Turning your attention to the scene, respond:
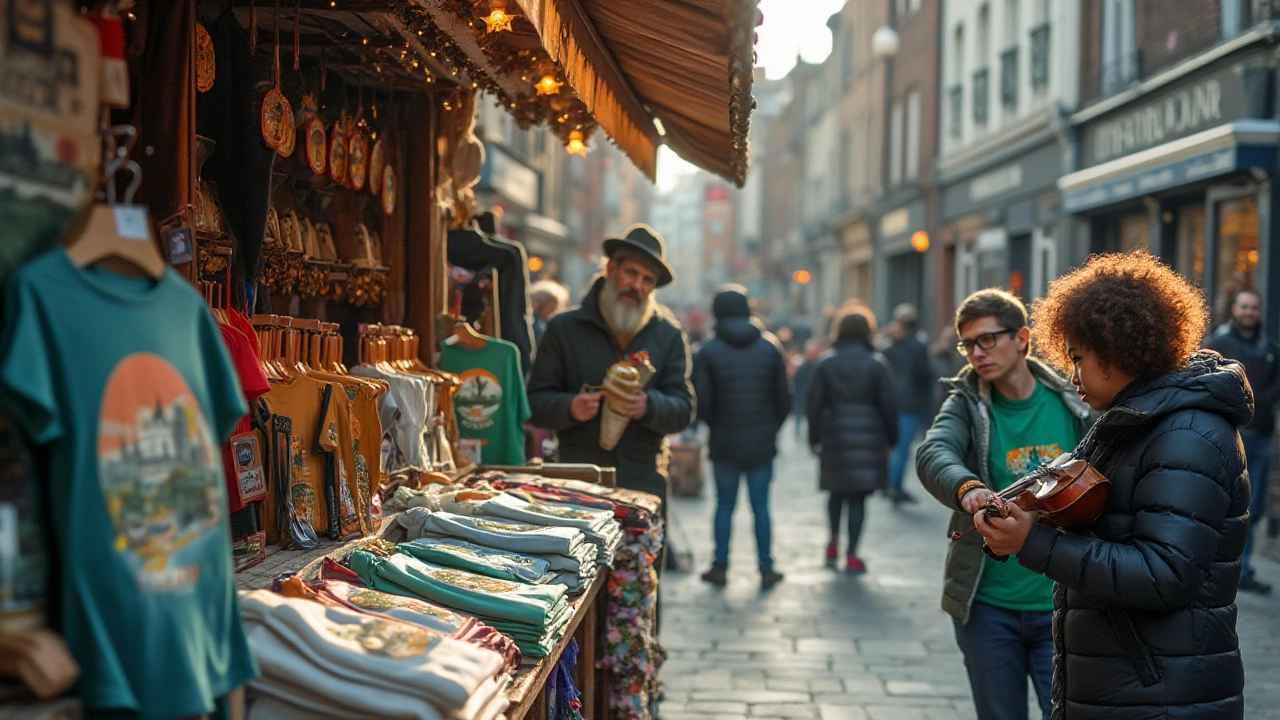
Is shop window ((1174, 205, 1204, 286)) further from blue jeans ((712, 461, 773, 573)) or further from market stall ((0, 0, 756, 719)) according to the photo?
market stall ((0, 0, 756, 719))

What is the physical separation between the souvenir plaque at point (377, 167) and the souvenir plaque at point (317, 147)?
51cm

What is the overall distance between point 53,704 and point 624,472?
4418mm

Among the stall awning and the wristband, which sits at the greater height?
the stall awning

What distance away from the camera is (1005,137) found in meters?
19.0

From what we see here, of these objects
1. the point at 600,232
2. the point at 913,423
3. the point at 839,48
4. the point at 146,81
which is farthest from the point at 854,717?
the point at 600,232

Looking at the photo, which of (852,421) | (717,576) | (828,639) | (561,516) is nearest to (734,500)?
(717,576)

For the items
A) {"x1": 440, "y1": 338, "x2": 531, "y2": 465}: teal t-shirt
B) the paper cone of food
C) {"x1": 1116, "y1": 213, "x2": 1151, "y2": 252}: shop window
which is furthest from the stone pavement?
{"x1": 1116, "y1": 213, "x2": 1151, "y2": 252}: shop window

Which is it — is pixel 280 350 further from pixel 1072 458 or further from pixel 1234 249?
pixel 1234 249

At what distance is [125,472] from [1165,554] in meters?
2.12

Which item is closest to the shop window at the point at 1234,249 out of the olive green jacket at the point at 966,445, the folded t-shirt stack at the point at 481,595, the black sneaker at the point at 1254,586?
the black sneaker at the point at 1254,586

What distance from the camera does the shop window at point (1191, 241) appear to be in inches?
501

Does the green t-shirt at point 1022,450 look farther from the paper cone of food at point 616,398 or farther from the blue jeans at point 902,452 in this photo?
the blue jeans at point 902,452

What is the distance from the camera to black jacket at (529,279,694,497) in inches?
237

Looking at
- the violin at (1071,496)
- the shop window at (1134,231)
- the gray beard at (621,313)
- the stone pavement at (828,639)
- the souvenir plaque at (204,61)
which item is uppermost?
the shop window at (1134,231)
